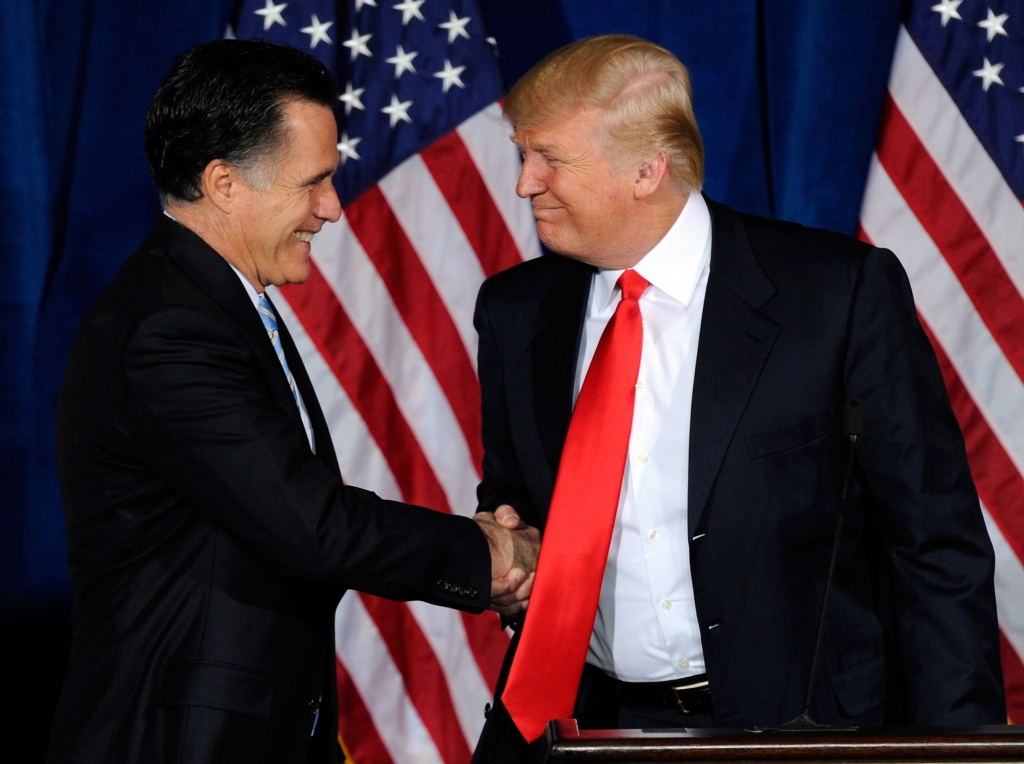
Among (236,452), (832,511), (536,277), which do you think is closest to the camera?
(236,452)

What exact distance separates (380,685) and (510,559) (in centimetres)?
124

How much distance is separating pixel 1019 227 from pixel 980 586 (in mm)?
1533

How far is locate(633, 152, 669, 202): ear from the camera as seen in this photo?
6.31 ft

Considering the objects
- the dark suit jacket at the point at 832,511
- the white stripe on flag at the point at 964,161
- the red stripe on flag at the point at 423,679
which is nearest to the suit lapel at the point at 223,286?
the dark suit jacket at the point at 832,511

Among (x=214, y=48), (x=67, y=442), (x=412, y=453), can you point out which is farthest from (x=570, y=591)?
(x=412, y=453)

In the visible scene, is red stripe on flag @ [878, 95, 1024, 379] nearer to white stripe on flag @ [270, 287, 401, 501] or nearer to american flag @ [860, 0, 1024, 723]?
american flag @ [860, 0, 1024, 723]

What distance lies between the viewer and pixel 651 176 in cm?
193

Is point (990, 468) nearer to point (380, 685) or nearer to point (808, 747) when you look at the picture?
point (380, 685)

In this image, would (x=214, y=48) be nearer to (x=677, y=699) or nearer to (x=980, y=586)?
(x=677, y=699)

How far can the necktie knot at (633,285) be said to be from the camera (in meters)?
1.89

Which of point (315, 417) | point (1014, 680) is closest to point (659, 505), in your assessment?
point (315, 417)

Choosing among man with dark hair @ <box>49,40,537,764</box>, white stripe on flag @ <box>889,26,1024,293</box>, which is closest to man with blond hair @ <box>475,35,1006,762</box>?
man with dark hair @ <box>49,40,537,764</box>

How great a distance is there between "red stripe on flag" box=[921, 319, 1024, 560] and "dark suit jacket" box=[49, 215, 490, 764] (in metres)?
1.74

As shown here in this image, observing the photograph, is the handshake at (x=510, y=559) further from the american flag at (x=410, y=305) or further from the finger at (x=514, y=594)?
the american flag at (x=410, y=305)
